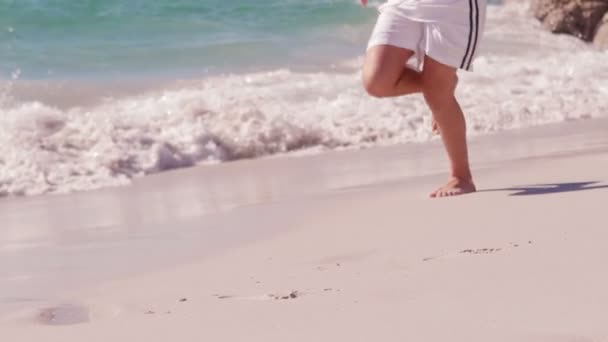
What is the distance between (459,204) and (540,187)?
0.51 metres

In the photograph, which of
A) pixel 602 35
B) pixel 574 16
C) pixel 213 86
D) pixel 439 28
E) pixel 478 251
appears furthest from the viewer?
pixel 574 16

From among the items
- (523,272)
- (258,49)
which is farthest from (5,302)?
(258,49)

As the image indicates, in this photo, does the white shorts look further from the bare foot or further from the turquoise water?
the turquoise water

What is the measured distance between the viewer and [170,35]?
53.0 ft

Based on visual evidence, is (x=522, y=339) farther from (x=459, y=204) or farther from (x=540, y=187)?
(x=540, y=187)

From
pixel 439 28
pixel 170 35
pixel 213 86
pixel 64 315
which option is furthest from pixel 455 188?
pixel 170 35

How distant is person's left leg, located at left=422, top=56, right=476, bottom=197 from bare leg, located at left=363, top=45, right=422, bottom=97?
0.13 m

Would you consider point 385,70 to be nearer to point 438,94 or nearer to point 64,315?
point 438,94

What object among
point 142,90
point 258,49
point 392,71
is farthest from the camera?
point 258,49

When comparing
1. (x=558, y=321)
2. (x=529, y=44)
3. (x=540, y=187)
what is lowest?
(x=529, y=44)

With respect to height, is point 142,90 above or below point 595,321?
below

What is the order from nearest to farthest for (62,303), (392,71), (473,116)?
(62,303) → (392,71) → (473,116)

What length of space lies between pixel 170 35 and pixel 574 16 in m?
6.71

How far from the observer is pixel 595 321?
2.92 meters
